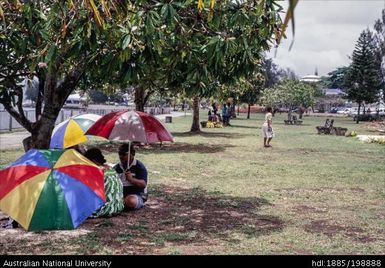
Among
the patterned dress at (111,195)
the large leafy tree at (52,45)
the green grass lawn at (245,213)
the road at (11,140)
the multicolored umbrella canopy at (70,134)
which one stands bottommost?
the road at (11,140)

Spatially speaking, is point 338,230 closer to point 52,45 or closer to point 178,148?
point 52,45

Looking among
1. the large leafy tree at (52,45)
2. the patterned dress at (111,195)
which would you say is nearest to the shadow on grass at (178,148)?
the large leafy tree at (52,45)

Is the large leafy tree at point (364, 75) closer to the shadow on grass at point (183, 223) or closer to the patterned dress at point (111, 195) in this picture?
the shadow on grass at point (183, 223)

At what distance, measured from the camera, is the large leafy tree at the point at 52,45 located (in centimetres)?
520

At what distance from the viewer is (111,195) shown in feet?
23.6

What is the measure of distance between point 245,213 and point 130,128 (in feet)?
7.44

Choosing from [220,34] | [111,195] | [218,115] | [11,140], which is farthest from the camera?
[218,115]

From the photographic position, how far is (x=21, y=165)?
6195mm

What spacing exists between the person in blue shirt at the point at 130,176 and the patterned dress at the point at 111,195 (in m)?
0.33

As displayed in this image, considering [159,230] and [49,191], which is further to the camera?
[159,230]

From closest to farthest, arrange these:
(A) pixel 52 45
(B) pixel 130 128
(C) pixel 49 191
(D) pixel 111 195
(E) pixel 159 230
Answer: (A) pixel 52 45 < (C) pixel 49 191 < (E) pixel 159 230 < (D) pixel 111 195 < (B) pixel 130 128

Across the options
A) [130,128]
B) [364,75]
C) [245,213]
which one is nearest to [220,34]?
[130,128]
